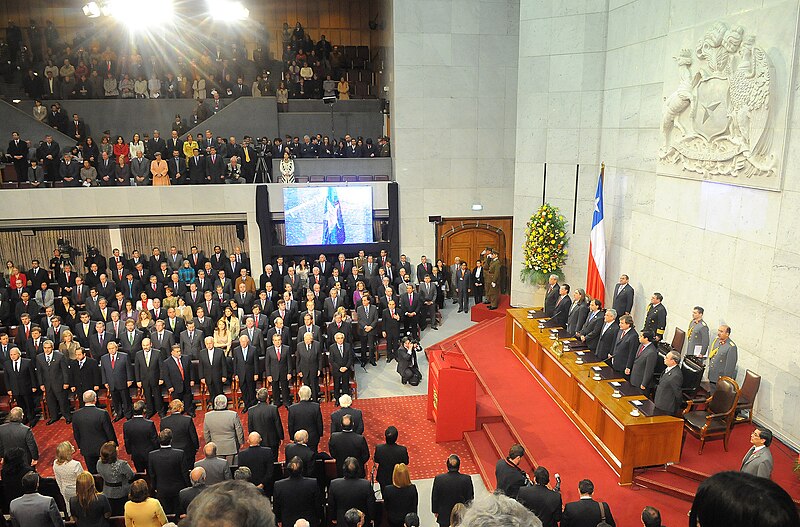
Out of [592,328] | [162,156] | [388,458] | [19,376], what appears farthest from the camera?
[162,156]

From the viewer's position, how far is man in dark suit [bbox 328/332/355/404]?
10.2m

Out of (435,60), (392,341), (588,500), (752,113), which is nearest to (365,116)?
(435,60)

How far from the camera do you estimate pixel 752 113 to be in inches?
324

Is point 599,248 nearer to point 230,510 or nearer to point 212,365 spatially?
point 212,365

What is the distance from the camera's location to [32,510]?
5609 millimetres

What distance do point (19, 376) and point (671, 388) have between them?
978cm

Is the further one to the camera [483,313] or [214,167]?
[214,167]

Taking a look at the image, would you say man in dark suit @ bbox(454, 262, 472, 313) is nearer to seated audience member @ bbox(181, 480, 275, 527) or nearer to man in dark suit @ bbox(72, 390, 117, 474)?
man in dark suit @ bbox(72, 390, 117, 474)

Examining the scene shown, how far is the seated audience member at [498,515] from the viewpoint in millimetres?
1511

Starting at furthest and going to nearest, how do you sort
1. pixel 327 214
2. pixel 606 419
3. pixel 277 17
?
1. pixel 277 17
2. pixel 327 214
3. pixel 606 419

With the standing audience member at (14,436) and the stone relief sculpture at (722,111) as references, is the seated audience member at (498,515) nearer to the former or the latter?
the standing audience member at (14,436)

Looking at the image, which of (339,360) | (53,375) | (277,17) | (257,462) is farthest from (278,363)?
(277,17)

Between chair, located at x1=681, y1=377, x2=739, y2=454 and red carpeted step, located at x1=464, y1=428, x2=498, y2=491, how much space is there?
2586 millimetres

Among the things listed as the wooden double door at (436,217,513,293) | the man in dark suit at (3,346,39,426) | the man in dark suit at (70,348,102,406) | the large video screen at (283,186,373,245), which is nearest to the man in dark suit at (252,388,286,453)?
the man in dark suit at (70,348,102,406)
